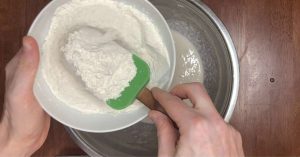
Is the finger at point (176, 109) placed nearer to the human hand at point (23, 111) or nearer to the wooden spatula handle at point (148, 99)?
the wooden spatula handle at point (148, 99)

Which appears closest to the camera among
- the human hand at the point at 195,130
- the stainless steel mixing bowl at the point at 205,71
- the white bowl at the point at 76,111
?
the human hand at the point at 195,130

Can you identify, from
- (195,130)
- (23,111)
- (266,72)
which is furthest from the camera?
(266,72)

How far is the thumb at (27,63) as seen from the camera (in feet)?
1.82

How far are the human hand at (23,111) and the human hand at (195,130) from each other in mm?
201

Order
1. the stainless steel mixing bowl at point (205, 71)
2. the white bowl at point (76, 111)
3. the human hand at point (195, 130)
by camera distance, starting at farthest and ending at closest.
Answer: the stainless steel mixing bowl at point (205, 71), the white bowl at point (76, 111), the human hand at point (195, 130)

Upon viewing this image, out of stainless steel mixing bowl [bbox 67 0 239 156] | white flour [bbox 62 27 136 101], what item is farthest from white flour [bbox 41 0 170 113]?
stainless steel mixing bowl [bbox 67 0 239 156]

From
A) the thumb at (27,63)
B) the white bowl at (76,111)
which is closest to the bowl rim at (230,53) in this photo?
the white bowl at (76,111)

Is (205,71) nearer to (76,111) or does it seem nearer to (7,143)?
(76,111)

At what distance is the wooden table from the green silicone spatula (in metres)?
0.22

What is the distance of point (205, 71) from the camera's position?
80 centimetres

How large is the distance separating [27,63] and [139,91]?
6.8 inches

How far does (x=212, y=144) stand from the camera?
520 mm

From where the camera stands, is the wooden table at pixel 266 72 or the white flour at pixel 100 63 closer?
the white flour at pixel 100 63

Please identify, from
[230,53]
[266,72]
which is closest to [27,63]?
[230,53]
